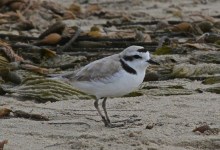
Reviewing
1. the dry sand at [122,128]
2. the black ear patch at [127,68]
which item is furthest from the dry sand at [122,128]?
the black ear patch at [127,68]

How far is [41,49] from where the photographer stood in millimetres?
7008

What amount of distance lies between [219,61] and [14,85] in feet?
7.05

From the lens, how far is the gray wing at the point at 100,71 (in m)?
4.75

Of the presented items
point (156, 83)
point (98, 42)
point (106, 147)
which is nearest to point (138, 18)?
point (98, 42)

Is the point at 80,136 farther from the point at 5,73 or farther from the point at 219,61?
the point at 219,61

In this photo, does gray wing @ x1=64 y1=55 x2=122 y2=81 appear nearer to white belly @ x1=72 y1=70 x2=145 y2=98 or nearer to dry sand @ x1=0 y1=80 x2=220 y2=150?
white belly @ x1=72 y1=70 x2=145 y2=98

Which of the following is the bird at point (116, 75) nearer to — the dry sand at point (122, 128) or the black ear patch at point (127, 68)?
the black ear patch at point (127, 68)

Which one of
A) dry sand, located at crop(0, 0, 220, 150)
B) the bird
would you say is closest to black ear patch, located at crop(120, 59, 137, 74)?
the bird

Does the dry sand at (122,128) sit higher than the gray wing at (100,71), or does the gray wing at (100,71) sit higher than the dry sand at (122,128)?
the gray wing at (100,71)

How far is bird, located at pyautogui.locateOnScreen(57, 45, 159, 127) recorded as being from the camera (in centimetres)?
470

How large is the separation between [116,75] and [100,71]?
15 centimetres

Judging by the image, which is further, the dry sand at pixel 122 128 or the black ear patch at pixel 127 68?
the black ear patch at pixel 127 68

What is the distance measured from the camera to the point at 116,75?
4711mm

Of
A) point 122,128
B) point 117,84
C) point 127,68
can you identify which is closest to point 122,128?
point 122,128
